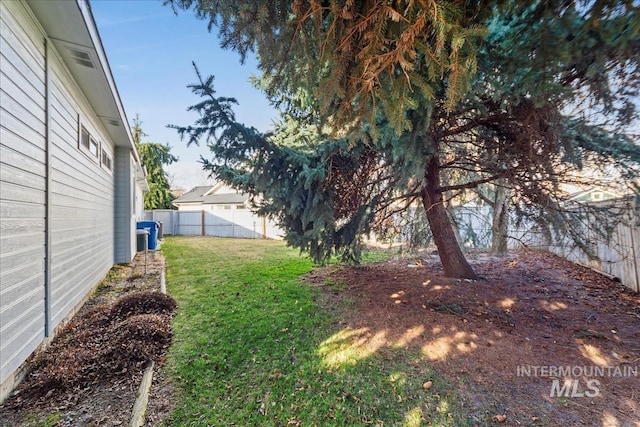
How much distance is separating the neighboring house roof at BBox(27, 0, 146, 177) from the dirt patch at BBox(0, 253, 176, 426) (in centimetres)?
330

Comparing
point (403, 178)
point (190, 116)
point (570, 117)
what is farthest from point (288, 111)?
point (570, 117)

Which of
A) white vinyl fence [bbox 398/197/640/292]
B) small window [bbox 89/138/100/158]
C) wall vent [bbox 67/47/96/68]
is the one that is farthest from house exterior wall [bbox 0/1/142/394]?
Result: white vinyl fence [bbox 398/197/640/292]

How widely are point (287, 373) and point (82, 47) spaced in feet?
14.4

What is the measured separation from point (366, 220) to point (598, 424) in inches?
141

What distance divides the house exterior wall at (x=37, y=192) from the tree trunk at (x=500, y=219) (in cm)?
585

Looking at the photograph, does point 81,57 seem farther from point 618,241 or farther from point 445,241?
point 618,241

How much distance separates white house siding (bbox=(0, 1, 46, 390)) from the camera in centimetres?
231

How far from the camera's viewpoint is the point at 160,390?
257cm

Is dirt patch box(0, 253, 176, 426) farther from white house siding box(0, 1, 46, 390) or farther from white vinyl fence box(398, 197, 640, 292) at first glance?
white vinyl fence box(398, 197, 640, 292)

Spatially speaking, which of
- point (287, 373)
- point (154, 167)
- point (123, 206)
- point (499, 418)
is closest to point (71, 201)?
point (287, 373)

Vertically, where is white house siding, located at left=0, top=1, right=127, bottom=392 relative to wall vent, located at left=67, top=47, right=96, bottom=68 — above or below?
below

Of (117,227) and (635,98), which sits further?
(117,227)

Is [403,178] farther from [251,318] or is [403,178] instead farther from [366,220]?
[251,318]

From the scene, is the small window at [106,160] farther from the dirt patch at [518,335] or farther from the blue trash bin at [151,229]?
the dirt patch at [518,335]
